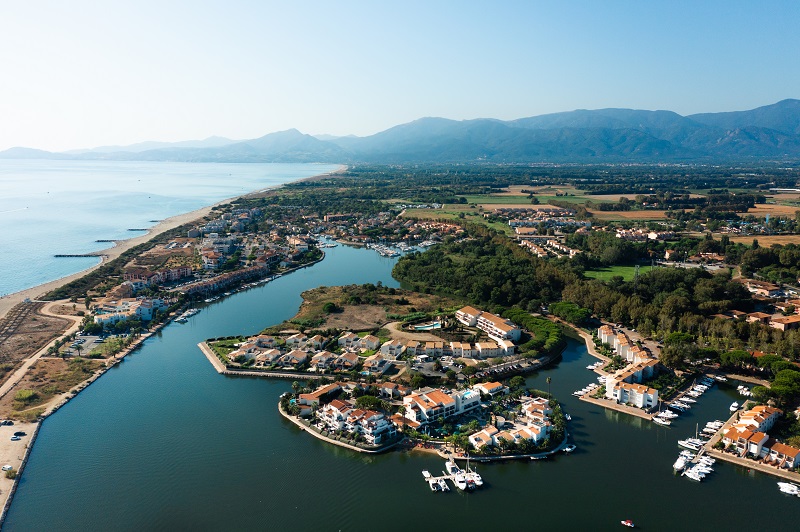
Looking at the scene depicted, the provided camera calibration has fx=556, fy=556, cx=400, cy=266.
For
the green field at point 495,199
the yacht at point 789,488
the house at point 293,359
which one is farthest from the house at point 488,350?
the green field at point 495,199

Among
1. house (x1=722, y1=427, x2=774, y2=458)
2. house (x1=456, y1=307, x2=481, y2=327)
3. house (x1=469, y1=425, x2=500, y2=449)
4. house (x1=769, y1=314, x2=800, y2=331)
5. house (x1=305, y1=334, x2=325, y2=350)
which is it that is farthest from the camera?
house (x1=456, y1=307, x2=481, y2=327)

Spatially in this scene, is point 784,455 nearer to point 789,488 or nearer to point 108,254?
point 789,488

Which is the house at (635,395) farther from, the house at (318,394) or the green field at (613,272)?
the green field at (613,272)

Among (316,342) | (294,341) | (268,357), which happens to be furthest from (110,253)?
(268,357)

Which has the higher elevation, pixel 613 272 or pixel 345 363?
pixel 345 363

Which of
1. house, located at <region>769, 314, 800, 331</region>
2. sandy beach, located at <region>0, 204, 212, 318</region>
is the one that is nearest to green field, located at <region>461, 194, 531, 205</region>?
sandy beach, located at <region>0, 204, 212, 318</region>

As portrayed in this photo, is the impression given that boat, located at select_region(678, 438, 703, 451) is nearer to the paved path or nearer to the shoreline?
the paved path

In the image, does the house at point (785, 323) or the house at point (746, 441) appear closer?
the house at point (746, 441)
